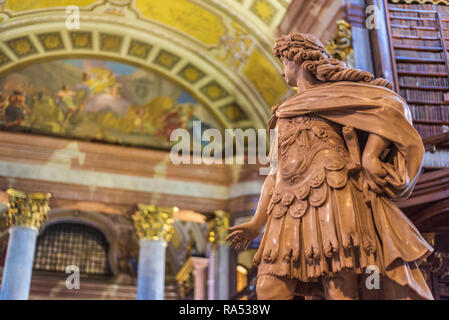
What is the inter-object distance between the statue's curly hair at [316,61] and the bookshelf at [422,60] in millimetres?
4391

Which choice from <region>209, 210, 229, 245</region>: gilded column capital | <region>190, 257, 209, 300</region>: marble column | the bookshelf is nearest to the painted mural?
<region>209, 210, 229, 245</region>: gilded column capital

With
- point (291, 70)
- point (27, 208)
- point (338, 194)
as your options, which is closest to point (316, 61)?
point (291, 70)

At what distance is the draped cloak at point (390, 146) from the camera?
3.09 meters

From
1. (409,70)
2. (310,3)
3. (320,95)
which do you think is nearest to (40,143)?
(310,3)

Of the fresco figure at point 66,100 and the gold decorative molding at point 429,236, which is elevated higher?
the fresco figure at point 66,100

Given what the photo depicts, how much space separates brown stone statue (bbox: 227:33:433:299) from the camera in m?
3.13

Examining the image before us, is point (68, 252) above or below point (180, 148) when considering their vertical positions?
below

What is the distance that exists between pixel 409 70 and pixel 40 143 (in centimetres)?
866

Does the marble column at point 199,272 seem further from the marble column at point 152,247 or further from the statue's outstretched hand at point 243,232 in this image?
the statue's outstretched hand at point 243,232

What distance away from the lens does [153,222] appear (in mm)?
13641

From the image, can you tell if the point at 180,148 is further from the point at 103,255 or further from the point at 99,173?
the point at 103,255

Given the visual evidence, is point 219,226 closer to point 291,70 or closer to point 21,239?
point 21,239

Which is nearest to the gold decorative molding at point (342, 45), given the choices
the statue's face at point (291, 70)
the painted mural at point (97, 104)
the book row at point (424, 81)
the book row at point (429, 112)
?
the book row at point (424, 81)

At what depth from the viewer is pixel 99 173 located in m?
13.9
